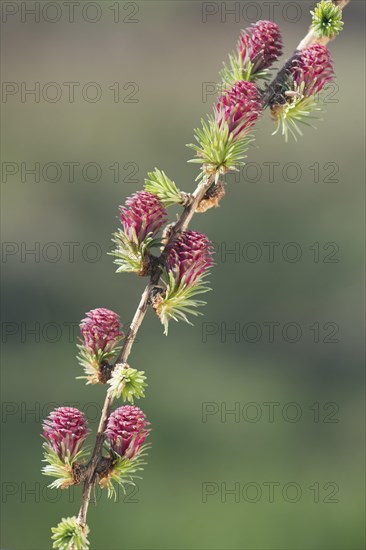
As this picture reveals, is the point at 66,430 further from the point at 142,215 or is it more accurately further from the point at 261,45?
the point at 261,45

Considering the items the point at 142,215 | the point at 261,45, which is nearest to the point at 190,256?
the point at 142,215

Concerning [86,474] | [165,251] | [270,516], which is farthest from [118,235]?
[270,516]

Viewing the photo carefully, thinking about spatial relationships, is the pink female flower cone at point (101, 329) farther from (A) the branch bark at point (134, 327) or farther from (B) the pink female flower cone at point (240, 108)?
(B) the pink female flower cone at point (240, 108)

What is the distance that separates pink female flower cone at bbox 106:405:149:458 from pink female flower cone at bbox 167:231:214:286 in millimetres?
78

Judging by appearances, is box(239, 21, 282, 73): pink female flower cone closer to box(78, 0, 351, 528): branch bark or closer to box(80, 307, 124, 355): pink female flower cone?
box(78, 0, 351, 528): branch bark

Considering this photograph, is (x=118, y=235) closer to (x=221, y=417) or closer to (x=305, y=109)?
(x=305, y=109)

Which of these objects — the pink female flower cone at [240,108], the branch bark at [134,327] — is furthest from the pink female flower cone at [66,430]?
the pink female flower cone at [240,108]

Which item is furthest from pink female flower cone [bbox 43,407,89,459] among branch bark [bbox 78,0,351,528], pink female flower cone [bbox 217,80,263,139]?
pink female flower cone [bbox 217,80,263,139]

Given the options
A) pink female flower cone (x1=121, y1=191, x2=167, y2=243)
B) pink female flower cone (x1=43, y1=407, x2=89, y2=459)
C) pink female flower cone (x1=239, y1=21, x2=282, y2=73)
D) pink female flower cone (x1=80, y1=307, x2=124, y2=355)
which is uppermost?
pink female flower cone (x1=239, y1=21, x2=282, y2=73)

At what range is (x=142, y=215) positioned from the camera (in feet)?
1.40

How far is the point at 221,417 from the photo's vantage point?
6.21 feet

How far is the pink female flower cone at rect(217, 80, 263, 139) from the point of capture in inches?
16.8

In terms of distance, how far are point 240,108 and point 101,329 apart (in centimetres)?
15

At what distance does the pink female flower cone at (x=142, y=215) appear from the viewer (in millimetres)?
425
